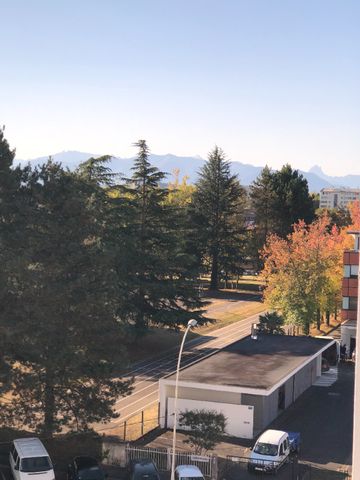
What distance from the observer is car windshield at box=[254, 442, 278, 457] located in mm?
27797

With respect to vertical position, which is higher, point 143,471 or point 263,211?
point 263,211

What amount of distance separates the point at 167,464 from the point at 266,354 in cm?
1462

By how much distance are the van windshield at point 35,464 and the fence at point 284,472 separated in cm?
763

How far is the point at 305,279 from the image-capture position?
56.8 meters

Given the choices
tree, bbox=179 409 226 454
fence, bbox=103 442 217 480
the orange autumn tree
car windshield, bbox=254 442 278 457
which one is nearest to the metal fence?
fence, bbox=103 442 217 480

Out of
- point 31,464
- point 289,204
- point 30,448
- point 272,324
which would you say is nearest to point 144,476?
point 31,464

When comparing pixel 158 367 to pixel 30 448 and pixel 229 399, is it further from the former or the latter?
pixel 30 448

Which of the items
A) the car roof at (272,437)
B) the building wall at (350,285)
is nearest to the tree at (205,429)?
the car roof at (272,437)

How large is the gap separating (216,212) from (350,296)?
36905 mm

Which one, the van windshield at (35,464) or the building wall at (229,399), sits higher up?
the building wall at (229,399)

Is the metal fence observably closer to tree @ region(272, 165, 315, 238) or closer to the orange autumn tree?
the orange autumn tree

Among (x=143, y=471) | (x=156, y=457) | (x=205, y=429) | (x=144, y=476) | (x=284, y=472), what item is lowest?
(x=284, y=472)

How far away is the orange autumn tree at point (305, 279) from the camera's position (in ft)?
184

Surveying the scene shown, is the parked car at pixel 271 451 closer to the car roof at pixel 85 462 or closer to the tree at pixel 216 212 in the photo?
the car roof at pixel 85 462
